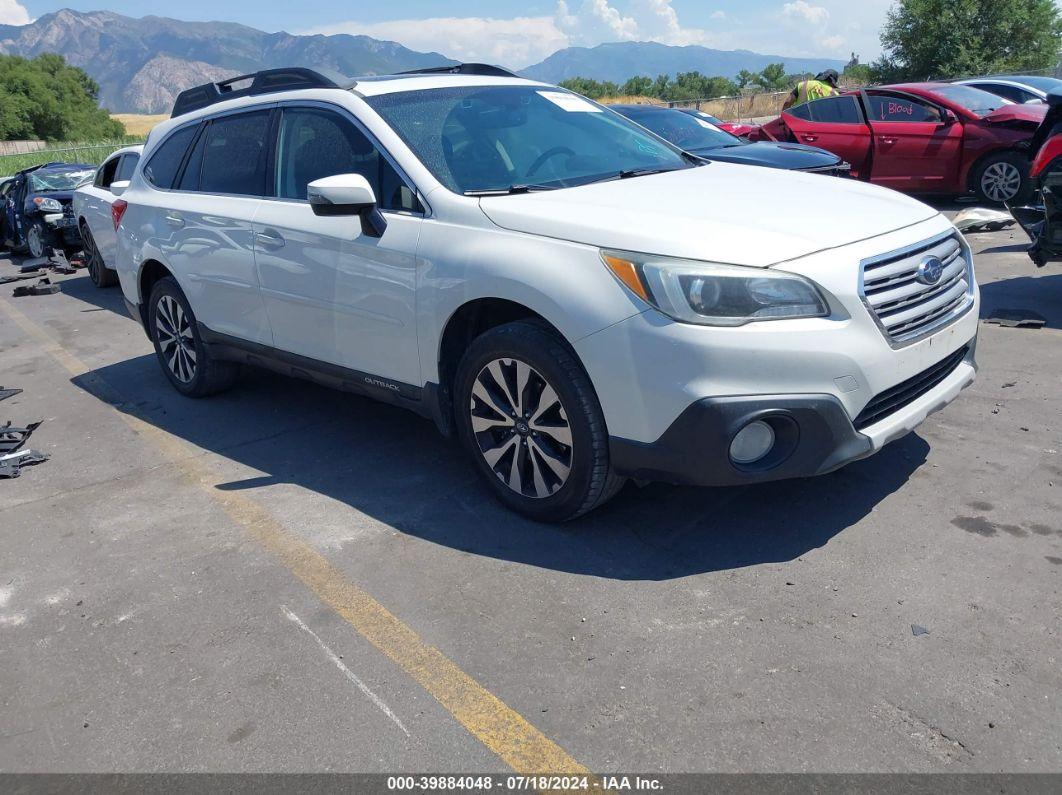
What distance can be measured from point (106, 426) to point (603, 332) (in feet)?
12.8

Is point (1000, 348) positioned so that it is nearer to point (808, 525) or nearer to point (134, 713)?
point (808, 525)

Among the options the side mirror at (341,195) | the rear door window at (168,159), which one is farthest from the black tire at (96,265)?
the side mirror at (341,195)

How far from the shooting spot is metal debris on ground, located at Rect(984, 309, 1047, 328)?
6.27 metres

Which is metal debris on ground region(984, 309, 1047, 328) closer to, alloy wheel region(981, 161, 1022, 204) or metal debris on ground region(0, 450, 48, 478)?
alloy wheel region(981, 161, 1022, 204)

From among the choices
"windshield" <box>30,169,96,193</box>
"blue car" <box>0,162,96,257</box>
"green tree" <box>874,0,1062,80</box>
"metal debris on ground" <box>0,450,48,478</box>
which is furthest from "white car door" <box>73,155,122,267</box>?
"green tree" <box>874,0,1062,80</box>

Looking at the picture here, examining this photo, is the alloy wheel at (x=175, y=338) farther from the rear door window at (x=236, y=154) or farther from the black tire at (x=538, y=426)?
the black tire at (x=538, y=426)

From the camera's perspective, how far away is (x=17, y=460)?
522 cm

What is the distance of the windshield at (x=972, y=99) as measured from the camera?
11.2m

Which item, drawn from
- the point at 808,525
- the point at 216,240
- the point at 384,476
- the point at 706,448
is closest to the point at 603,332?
the point at 706,448

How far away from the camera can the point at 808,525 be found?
370 centimetres

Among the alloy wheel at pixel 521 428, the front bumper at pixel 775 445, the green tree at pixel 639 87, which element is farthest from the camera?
the green tree at pixel 639 87

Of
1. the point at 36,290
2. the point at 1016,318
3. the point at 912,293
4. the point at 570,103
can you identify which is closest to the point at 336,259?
the point at 570,103

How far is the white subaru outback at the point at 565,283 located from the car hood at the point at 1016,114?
300 inches

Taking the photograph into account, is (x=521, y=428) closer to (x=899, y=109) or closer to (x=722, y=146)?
(x=722, y=146)
